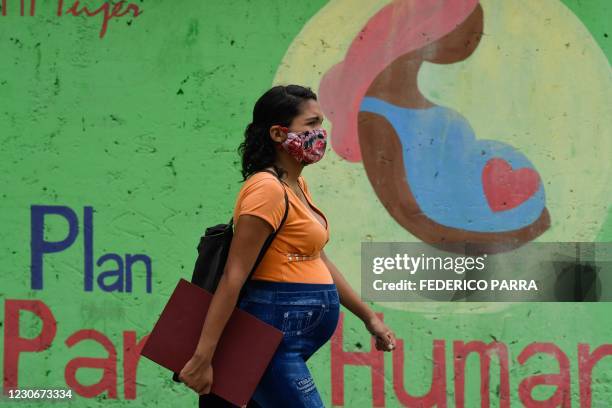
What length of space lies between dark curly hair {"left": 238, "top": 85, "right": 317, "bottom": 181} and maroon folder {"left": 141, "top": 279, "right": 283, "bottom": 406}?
439 mm

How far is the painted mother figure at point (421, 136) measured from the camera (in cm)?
505

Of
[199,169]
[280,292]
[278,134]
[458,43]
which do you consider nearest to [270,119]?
[278,134]

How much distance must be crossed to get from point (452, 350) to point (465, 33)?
162 centimetres

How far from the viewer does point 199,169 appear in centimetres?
505

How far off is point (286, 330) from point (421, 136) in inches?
88.5

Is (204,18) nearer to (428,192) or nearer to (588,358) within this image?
(428,192)

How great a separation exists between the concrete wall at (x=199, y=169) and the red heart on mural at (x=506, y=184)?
108mm

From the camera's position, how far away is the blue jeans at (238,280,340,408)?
3018 millimetres

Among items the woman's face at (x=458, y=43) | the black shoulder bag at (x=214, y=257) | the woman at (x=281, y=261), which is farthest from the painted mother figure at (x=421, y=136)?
the black shoulder bag at (x=214, y=257)

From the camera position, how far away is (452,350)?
16.6 feet

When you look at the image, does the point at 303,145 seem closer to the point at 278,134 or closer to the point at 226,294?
the point at 278,134

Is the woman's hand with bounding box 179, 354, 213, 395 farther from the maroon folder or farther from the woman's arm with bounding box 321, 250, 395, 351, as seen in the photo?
the woman's arm with bounding box 321, 250, 395, 351

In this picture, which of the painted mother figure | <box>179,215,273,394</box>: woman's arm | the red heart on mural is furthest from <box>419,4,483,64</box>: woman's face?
<box>179,215,273,394</box>: woman's arm

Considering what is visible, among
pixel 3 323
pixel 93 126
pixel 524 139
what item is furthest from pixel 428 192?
pixel 3 323
